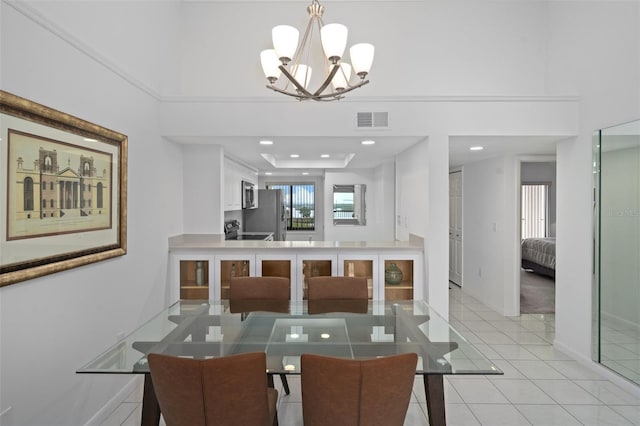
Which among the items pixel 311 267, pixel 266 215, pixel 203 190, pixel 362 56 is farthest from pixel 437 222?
pixel 266 215

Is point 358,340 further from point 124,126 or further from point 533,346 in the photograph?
point 533,346

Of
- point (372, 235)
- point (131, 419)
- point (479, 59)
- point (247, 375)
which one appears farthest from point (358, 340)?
point (372, 235)

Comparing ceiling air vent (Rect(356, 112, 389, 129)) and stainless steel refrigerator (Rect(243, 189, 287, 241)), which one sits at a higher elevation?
ceiling air vent (Rect(356, 112, 389, 129))

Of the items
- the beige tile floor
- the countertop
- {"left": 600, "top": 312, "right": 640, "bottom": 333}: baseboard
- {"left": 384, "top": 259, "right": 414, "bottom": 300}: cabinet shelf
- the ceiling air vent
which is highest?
the ceiling air vent

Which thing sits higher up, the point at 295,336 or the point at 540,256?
the point at 295,336

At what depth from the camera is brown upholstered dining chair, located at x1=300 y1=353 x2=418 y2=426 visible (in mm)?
1371

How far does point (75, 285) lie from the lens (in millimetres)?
2092

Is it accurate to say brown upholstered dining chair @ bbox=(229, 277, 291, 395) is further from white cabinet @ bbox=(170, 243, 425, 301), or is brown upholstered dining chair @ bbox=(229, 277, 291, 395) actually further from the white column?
the white column

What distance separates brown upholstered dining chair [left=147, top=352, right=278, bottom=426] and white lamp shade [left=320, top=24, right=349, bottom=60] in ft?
5.17

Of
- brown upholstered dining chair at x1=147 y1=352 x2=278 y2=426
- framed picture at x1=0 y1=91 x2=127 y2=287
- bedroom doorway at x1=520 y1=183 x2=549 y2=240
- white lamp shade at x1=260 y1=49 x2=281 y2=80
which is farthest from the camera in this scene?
bedroom doorway at x1=520 y1=183 x2=549 y2=240

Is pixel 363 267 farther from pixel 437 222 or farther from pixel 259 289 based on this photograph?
pixel 259 289

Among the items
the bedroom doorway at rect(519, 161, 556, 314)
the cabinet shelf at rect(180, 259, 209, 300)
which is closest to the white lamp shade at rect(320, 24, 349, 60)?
the cabinet shelf at rect(180, 259, 209, 300)

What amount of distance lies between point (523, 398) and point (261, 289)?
212 centimetres

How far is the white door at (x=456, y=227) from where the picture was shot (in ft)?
19.4
